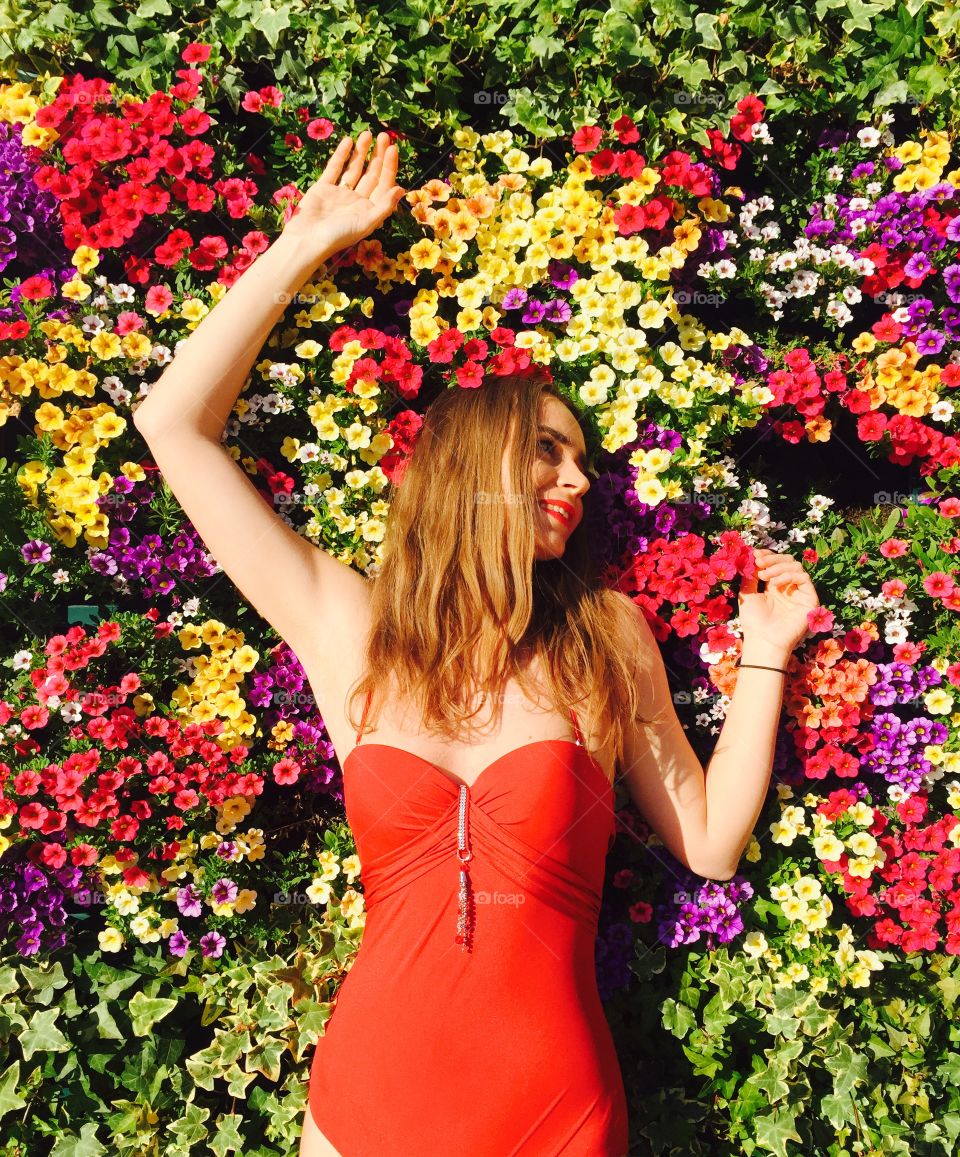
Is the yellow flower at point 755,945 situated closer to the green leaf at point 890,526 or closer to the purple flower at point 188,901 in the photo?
the green leaf at point 890,526

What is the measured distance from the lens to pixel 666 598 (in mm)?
2549

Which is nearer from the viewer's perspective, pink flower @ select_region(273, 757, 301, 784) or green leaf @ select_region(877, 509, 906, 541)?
pink flower @ select_region(273, 757, 301, 784)

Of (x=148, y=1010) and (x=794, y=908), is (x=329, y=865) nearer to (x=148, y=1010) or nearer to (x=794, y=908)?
(x=148, y=1010)

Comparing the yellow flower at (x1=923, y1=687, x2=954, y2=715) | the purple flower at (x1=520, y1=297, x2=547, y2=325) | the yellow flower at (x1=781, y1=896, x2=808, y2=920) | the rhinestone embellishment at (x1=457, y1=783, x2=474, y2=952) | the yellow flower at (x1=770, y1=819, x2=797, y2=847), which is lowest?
the yellow flower at (x1=781, y1=896, x2=808, y2=920)

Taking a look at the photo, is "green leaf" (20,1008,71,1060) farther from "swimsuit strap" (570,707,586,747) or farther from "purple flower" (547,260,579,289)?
"purple flower" (547,260,579,289)

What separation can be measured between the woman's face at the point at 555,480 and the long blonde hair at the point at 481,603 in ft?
0.11

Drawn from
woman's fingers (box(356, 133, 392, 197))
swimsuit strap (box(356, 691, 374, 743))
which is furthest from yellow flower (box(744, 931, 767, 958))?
woman's fingers (box(356, 133, 392, 197))

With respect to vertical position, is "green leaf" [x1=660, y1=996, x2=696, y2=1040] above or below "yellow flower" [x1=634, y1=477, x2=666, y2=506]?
below

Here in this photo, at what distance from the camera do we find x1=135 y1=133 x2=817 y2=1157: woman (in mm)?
1848

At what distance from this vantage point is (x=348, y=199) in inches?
96.1

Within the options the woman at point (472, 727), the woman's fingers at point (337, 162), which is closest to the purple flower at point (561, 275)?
the woman at point (472, 727)

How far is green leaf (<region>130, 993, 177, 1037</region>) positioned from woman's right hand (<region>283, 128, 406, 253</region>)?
2.17m

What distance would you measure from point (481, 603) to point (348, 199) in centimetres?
124

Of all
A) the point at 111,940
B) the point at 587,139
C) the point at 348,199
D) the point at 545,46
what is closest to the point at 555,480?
the point at 348,199
